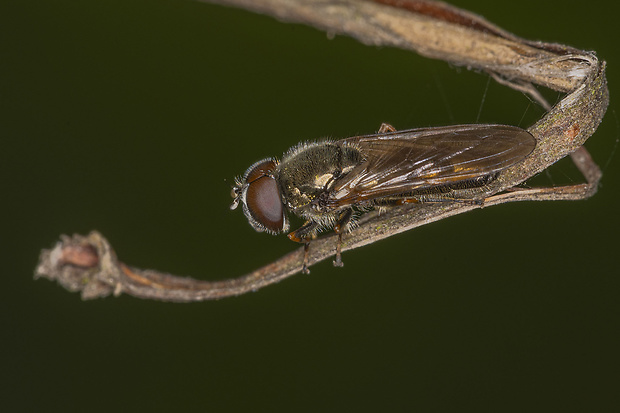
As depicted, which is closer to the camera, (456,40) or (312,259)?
(456,40)

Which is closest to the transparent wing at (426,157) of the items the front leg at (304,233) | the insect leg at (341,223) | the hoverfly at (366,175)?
the hoverfly at (366,175)

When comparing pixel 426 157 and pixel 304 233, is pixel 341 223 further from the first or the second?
pixel 426 157

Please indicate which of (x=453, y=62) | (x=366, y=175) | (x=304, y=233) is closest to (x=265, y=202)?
(x=304, y=233)

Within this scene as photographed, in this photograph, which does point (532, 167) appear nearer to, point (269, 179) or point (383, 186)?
point (383, 186)

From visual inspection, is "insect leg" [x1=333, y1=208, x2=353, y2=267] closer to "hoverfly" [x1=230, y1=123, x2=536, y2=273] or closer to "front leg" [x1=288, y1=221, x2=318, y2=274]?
"hoverfly" [x1=230, y1=123, x2=536, y2=273]

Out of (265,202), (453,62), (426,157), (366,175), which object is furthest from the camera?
(265,202)

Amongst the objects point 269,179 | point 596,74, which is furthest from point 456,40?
point 269,179

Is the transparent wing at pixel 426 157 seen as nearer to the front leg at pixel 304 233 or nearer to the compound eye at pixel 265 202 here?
the front leg at pixel 304 233
